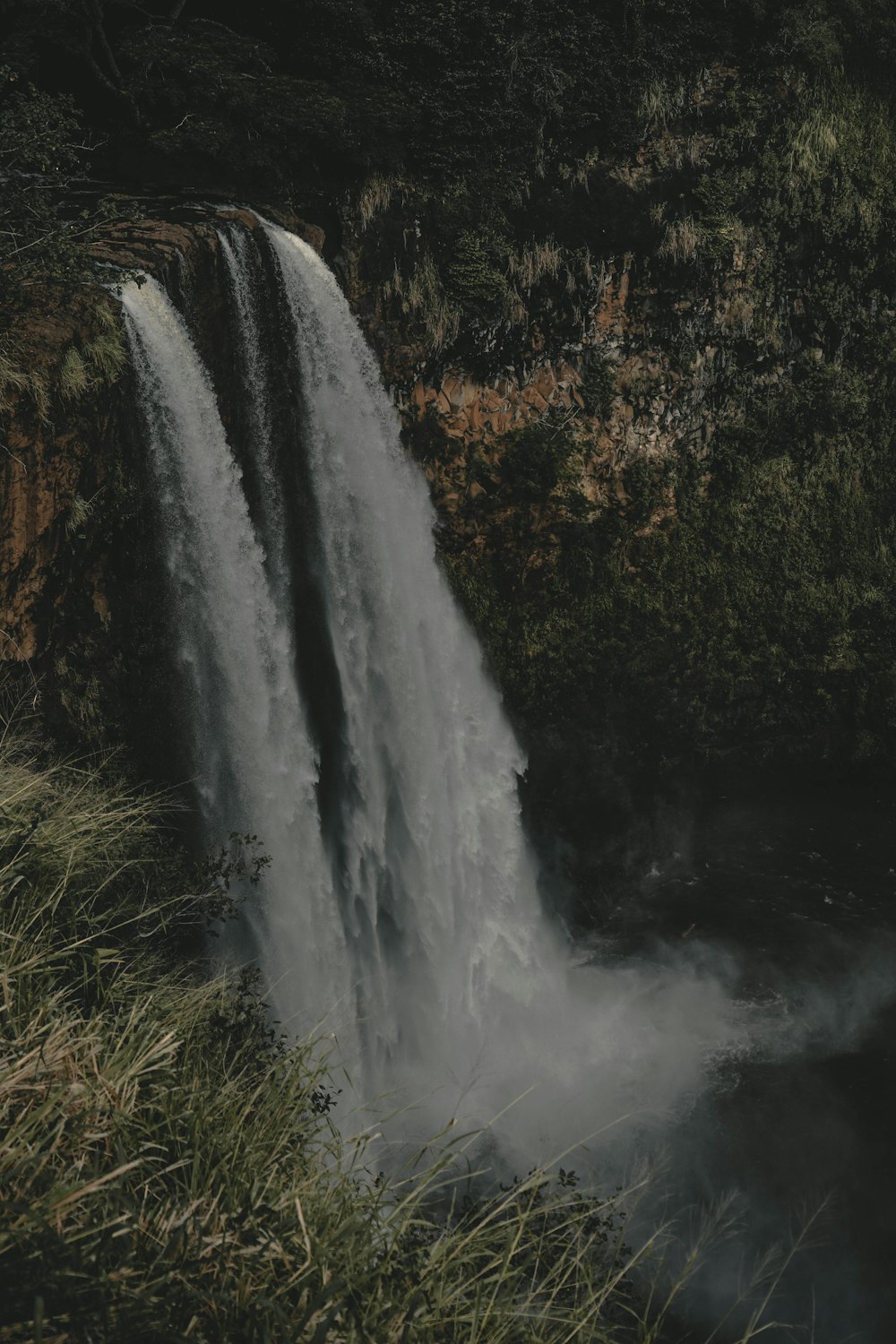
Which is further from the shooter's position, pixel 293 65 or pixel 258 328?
pixel 293 65

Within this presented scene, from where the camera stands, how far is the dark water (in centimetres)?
771

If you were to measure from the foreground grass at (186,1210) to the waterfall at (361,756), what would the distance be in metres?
4.12

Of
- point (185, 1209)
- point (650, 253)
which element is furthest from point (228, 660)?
Answer: point (650, 253)

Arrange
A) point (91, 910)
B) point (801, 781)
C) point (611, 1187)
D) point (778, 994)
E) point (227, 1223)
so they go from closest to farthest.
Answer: point (227, 1223), point (91, 910), point (611, 1187), point (778, 994), point (801, 781)

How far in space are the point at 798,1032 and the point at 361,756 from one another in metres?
5.98

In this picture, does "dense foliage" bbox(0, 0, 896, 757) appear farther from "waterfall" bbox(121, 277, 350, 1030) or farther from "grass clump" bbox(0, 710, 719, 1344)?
"grass clump" bbox(0, 710, 719, 1344)

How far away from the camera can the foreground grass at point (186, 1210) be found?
7.30ft

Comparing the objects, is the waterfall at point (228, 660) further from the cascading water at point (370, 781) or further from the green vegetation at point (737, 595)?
the green vegetation at point (737, 595)

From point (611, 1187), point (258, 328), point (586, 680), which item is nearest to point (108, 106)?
point (258, 328)

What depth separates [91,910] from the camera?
4.36 m

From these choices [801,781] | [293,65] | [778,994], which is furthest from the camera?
[801,781]

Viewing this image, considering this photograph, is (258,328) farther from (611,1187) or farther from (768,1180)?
(768,1180)

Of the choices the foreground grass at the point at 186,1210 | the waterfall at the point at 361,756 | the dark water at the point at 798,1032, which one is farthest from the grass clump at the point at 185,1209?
the dark water at the point at 798,1032

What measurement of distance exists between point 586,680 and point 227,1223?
10.4 meters
